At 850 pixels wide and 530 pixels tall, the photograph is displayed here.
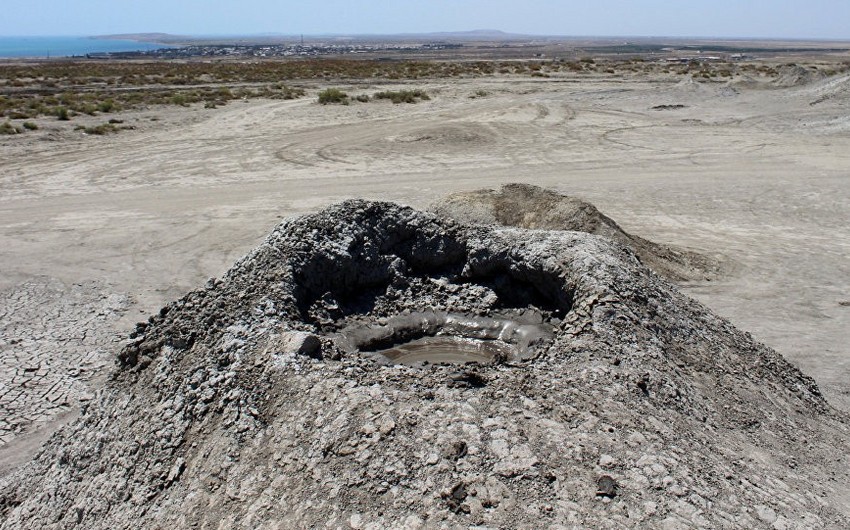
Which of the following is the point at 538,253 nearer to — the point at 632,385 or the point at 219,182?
the point at 632,385

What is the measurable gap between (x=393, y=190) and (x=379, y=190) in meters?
0.35

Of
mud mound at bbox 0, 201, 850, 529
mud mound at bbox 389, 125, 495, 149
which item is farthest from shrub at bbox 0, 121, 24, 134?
mud mound at bbox 0, 201, 850, 529

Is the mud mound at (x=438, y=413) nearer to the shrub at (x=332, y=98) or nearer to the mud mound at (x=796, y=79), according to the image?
the shrub at (x=332, y=98)

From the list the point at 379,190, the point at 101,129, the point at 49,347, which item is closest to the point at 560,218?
the point at 379,190

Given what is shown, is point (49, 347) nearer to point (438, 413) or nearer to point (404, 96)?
point (438, 413)

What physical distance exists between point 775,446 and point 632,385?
1096 mm

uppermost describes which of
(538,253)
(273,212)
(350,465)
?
(538,253)

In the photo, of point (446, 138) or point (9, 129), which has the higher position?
point (9, 129)

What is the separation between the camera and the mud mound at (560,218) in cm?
1111

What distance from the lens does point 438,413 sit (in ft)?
13.3

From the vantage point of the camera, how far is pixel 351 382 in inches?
173

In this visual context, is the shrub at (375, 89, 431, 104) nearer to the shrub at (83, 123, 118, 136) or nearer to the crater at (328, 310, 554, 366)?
the shrub at (83, 123, 118, 136)

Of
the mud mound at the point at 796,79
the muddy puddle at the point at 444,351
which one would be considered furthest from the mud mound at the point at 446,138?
the mud mound at the point at 796,79

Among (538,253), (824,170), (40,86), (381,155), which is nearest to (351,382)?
(538,253)
